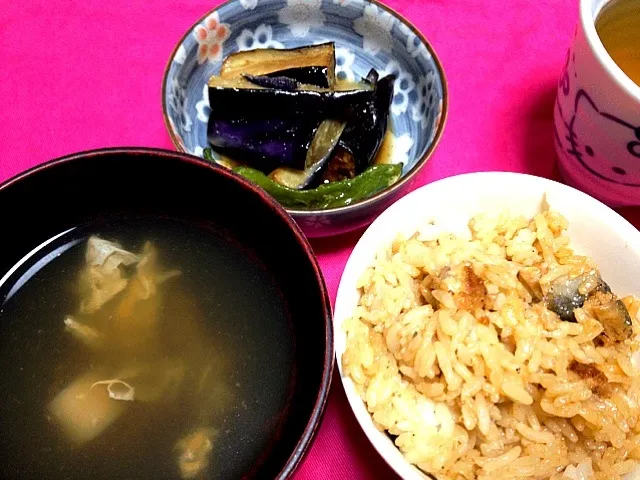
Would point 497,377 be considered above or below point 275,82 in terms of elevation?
below

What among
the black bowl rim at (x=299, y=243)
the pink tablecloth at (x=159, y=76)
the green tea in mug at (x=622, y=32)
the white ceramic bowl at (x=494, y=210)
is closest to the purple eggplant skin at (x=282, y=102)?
the pink tablecloth at (x=159, y=76)

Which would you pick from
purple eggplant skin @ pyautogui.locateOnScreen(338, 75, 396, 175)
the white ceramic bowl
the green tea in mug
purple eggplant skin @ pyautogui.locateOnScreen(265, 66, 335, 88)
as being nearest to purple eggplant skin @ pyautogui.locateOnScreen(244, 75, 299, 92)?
purple eggplant skin @ pyautogui.locateOnScreen(265, 66, 335, 88)

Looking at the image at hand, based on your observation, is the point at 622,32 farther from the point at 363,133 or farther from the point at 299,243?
the point at 299,243

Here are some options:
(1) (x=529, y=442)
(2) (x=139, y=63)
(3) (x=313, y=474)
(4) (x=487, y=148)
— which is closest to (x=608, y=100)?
(4) (x=487, y=148)

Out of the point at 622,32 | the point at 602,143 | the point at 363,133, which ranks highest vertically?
the point at 622,32

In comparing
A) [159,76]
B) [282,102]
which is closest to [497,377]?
[282,102]

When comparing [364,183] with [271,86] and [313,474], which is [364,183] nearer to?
[271,86]

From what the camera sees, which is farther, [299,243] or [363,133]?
[363,133]
